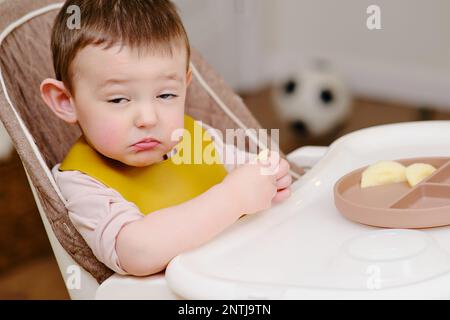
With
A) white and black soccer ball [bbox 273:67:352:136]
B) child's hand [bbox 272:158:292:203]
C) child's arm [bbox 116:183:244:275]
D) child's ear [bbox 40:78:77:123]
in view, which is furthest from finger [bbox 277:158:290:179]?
white and black soccer ball [bbox 273:67:352:136]

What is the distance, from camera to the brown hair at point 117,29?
0.82 meters

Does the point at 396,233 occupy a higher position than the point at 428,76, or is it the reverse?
the point at 396,233

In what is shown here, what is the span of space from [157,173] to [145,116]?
12cm

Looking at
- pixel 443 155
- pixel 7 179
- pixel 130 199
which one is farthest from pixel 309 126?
pixel 130 199

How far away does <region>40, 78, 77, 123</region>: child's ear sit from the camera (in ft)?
2.91

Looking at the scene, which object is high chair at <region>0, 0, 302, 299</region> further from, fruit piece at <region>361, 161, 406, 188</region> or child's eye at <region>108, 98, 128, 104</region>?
fruit piece at <region>361, 161, 406, 188</region>

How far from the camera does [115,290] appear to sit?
791 mm

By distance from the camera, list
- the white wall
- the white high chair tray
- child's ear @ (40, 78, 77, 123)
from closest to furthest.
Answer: the white high chair tray < child's ear @ (40, 78, 77, 123) < the white wall

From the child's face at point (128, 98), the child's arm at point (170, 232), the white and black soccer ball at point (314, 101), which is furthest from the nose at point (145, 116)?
the white and black soccer ball at point (314, 101)

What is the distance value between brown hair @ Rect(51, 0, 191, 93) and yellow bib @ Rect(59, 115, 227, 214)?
0.09 meters

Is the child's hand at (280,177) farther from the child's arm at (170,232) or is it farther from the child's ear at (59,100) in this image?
the child's ear at (59,100)

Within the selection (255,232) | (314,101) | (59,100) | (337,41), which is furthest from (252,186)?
(337,41)

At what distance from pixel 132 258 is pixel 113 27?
0.25 metres
